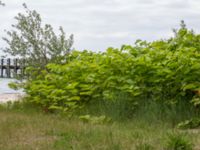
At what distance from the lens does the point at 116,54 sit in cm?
1040

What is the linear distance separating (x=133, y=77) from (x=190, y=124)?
2.09m

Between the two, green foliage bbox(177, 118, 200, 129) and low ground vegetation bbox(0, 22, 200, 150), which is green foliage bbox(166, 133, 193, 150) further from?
green foliage bbox(177, 118, 200, 129)

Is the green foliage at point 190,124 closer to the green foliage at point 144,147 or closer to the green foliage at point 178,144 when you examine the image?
the green foliage at point 178,144

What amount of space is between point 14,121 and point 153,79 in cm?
301

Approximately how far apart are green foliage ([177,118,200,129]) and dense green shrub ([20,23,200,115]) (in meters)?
0.37

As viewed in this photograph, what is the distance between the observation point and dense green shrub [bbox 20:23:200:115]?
938 cm

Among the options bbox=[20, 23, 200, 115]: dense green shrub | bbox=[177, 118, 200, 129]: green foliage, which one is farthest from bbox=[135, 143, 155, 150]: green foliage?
bbox=[20, 23, 200, 115]: dense green shrub

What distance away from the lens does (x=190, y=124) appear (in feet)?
Answer: 27.7

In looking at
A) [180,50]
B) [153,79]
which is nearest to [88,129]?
[153,79]

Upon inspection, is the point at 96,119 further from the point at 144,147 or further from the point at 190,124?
the point at 144,147

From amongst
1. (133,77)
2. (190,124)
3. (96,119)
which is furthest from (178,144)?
(133,77)

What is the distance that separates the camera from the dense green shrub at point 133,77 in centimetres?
938

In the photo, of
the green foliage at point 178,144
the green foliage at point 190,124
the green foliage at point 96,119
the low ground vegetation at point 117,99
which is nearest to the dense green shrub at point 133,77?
the low ground vegetation at point 117,99

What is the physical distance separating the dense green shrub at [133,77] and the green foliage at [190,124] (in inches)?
14.5
